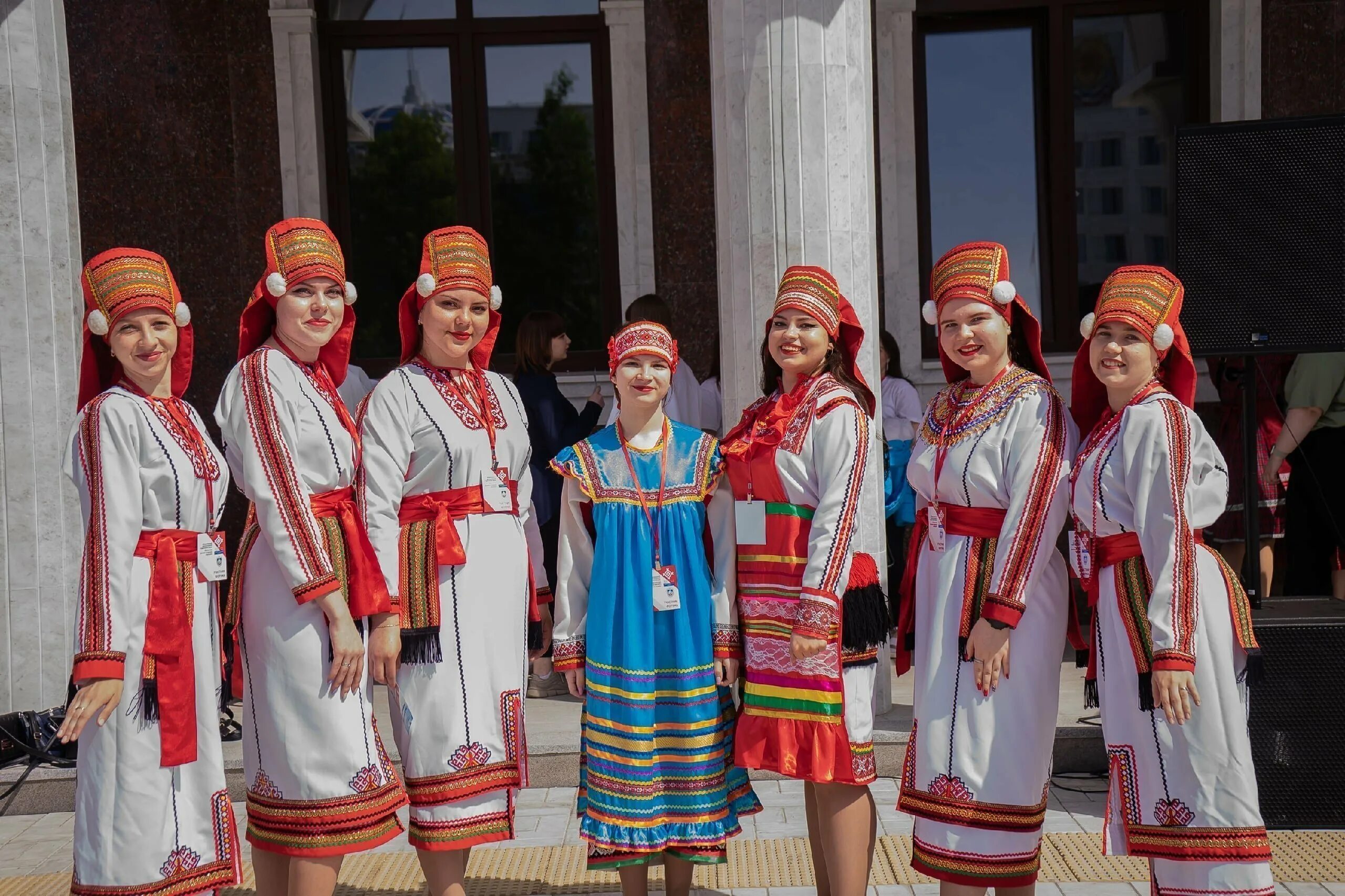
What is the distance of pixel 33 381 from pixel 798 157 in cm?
322

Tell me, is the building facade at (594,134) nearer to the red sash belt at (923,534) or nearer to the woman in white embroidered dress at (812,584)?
the woman in white embroidered dress at (812,584)

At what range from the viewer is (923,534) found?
11.1 ft

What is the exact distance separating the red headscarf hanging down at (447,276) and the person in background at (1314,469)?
3744 mm

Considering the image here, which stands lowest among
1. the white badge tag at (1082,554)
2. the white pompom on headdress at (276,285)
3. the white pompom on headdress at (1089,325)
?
the white badge tag at (1082,554)

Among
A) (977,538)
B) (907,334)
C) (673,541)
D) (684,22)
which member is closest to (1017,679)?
(977,538)

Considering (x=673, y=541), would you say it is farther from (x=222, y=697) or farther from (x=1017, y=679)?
(x=222, y=697)

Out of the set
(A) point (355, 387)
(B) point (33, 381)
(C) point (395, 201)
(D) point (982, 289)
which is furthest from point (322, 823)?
(C) point (395, 201)

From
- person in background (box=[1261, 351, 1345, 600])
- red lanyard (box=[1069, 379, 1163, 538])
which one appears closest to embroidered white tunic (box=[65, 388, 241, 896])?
red lanyard (box=[1069, 379, 1163, 538])

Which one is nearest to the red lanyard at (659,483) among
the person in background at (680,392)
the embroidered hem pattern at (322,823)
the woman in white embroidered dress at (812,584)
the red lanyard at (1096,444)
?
the woman in white embroidered dress at (812,584)

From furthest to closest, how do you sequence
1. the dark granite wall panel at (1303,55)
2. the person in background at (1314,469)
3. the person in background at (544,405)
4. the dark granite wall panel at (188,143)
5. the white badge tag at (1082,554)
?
the dark granite wall panel at (1303,55), the dark granite wall panel at (188,143), the person in background at (544,405), the person in background at (1314,469), the white badge tag at (1082,554)

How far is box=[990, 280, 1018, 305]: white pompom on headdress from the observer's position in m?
3.17

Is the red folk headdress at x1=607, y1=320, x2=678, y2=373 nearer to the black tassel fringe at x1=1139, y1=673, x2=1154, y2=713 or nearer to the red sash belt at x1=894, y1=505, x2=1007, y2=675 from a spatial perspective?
the red sash belt at x1=894, y1=505, x2=1007, y2=675

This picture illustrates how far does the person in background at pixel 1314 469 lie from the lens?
5633 millimetres

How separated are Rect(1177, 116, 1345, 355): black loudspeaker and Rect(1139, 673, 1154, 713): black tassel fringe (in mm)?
1643
